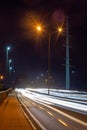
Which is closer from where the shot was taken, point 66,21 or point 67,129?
point 67,129

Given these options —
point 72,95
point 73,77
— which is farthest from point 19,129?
point 73,77

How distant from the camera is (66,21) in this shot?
6550 cm

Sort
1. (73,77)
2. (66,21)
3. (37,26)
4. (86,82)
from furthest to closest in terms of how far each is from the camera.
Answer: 1. (73,77)
2. (86,82)
3. (66,21)
4. (37,26)

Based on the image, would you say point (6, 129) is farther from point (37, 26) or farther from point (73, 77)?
point (73, 77)

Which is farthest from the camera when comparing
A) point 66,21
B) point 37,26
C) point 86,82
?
point 86,82

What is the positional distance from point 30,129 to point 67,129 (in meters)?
1.79

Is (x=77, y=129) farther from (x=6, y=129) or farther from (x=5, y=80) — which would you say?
(x=5, y=80)

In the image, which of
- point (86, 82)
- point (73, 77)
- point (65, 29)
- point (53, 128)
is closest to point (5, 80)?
point (73, 77)

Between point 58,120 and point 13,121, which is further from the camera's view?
point 58,120

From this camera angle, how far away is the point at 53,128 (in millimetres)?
21391

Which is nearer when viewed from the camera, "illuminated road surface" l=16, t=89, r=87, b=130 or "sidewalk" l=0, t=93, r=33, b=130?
"sidewalk" l=0, t=93, r=33, b=130

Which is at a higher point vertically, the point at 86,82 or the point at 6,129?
the point at 86,82

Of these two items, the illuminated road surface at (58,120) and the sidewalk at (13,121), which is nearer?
the sidewalk at (13,121)

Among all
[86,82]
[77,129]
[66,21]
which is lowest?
[77,129]
